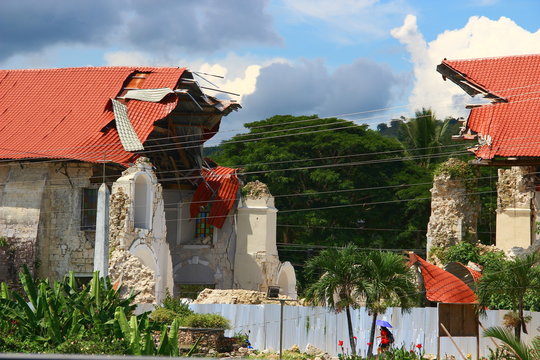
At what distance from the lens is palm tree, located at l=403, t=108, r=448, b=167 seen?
53906mm

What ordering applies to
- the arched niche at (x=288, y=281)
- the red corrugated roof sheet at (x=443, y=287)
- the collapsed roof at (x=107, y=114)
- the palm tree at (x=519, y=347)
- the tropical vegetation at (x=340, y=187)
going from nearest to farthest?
the palm tree at (x=519, y=347) < the red corrugated roof sheet at (x=443, y=287) < the collapsed roof at (x=107, y=114) < the arched niche at (x=288, y=281) < the tropical vegetation at (x=340, y=187)

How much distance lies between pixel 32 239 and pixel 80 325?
15.7 metres

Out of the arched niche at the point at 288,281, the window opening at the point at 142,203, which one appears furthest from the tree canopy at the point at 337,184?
the window opening at the point at 142,203

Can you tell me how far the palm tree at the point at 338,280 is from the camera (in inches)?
915

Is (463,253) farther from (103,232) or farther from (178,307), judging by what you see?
(103,232)

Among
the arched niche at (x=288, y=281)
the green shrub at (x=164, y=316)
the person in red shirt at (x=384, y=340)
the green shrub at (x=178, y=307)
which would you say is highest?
the arched niche at (x=288, y=281)

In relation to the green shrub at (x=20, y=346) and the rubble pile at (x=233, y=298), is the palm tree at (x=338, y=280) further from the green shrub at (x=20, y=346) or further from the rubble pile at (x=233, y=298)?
the rubble pile at (x=233, y=298)

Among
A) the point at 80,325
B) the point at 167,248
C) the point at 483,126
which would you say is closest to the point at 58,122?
the point at 167,248

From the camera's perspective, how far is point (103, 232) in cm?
2980

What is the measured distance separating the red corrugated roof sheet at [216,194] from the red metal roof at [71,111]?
14.4 ft

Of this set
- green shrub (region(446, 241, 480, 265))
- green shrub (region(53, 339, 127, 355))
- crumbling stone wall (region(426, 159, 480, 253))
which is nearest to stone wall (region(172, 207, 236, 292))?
crumbling stone wall (region(426, 159, 480, 253))

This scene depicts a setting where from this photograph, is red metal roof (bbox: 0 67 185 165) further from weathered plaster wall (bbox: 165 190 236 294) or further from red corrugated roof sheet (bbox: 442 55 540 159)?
red corrugated roof sheet (bbox: 442 55 540 159)

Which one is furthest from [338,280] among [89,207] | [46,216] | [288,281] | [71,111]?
[71,111]

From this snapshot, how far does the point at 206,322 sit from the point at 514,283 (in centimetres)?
833
